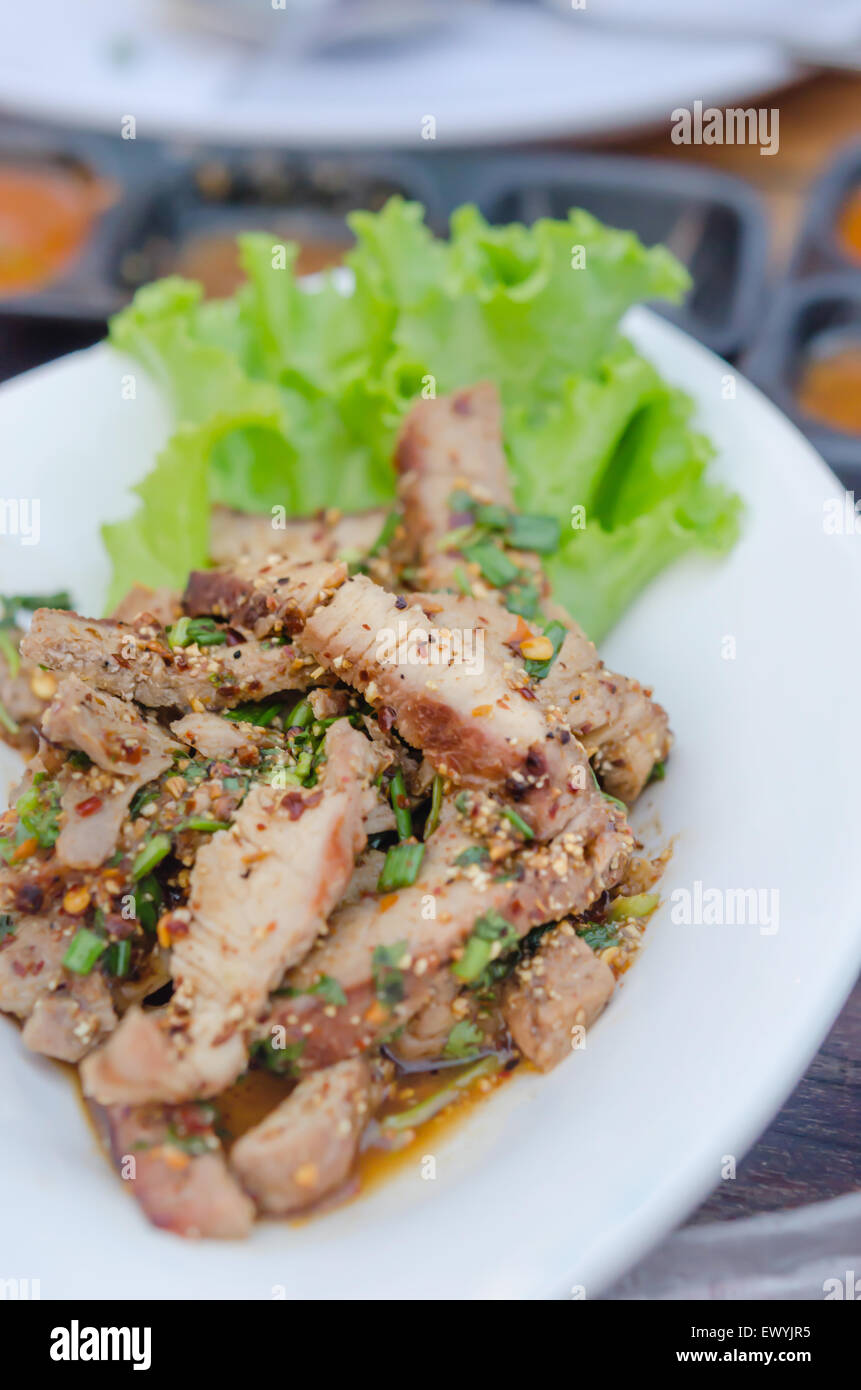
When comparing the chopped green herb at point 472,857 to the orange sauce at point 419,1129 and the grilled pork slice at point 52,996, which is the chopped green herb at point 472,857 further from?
the grilled pork slice at point 52,996

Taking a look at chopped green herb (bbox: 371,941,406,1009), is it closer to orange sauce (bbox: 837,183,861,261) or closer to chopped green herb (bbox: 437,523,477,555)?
chopped green herb (bbox: 437,523,477,555)

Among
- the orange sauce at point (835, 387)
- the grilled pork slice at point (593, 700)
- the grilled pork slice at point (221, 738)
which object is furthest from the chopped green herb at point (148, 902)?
the orange sauce at point (835, 387)

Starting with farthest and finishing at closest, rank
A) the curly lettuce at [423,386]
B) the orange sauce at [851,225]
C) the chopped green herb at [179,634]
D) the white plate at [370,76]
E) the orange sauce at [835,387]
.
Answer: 1. the white plate at [370,76]
2. the orange sauce at [851,225]
3. the orange sauce at [835,387]
4. the curly lettuce at [423,386]
5. the chopped green herb at [179,634]

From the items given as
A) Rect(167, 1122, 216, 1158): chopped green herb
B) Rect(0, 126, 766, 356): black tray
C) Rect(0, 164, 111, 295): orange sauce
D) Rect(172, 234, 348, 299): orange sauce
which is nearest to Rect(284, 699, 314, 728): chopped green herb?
Rect(167, 1122, 216, 1158): chopped green herb

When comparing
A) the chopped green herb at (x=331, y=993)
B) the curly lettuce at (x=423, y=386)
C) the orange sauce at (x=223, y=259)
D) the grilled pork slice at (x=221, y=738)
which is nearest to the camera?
the chopped green herb at (x=331, y=993)
